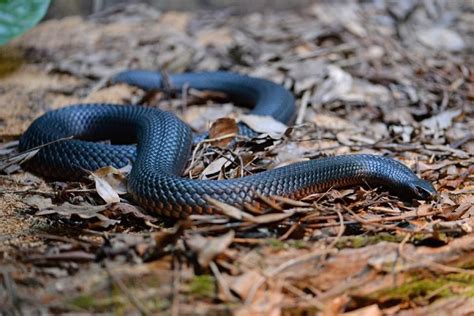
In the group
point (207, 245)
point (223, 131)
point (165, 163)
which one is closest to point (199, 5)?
point (223, 131)

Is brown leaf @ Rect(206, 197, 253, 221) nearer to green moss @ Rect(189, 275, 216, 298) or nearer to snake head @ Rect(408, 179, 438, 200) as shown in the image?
green moss @ Rect(189, 275, 216, 298)

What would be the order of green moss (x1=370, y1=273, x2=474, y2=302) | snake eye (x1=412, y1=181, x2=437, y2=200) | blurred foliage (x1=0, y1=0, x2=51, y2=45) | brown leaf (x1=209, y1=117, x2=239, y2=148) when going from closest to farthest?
green moss (x1=370, y1=273, x2=474, y2=302), snake eye (x1=412, y1=181, x2=437, y2=200), brown leaf (x1=209, y1=117, x2=239, y2=148), blurred foliage (x1=0, y1=0, x2=51, y2=45)

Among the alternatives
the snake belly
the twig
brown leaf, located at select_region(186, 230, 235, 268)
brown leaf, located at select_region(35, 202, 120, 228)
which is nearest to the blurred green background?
the snake belly

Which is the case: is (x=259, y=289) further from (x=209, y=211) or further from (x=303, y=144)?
(x=303, y=144)

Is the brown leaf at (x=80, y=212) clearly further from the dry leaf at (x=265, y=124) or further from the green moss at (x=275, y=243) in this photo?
the dry leaf at (x=265, y=124)

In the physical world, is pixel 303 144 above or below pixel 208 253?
below

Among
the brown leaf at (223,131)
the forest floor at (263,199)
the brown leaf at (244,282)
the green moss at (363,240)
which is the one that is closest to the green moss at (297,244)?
the forest floor at (263,199)

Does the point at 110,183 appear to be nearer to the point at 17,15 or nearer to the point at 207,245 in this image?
the point at 207,245

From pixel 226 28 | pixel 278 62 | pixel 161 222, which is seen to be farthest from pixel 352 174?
pixel 226 28
